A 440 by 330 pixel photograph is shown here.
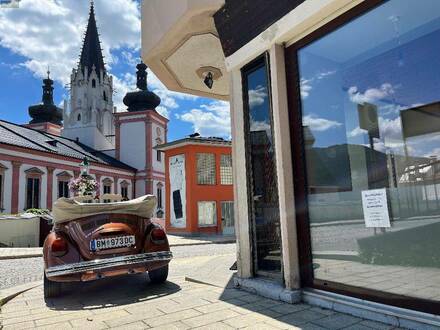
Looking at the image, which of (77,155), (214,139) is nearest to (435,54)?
(214,139)

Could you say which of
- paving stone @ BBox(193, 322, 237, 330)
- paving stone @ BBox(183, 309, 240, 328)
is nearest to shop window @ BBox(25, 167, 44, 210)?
paving stone @ BBox(183, 309, 240, 328)

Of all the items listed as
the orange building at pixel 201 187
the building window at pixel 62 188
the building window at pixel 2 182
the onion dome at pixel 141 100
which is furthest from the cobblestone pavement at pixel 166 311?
the onion dome at pixel 141 100

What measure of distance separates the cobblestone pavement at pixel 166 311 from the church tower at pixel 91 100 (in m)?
51.7

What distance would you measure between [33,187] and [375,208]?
33699mm

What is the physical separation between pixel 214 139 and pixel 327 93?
19.0 m

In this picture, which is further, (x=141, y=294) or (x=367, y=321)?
(x=141, y=294)

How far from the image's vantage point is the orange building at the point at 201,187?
22641mm

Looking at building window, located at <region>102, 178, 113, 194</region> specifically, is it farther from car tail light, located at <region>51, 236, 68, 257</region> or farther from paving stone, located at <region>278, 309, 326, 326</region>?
paving stone, located at <region>278, 309, 326, 326</region>

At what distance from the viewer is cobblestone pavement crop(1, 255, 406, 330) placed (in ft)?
11.7

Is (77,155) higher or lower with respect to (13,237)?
higher

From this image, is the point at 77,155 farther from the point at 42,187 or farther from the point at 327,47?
the point at 327,47

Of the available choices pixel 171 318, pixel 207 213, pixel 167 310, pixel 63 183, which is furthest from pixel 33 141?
pixel 171 318

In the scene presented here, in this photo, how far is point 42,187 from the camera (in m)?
33.1

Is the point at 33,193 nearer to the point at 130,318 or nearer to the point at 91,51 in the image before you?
the point at 130,318
